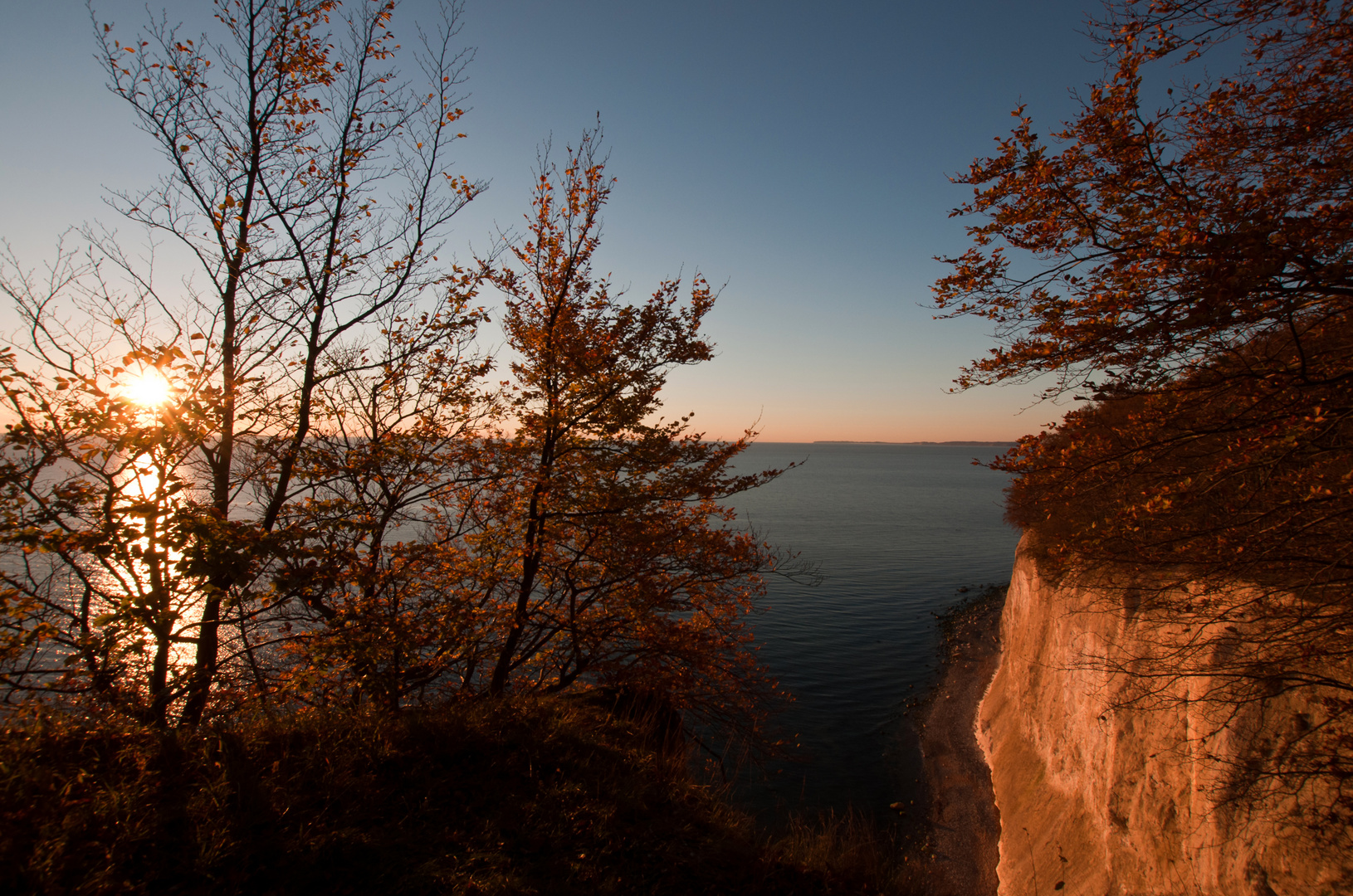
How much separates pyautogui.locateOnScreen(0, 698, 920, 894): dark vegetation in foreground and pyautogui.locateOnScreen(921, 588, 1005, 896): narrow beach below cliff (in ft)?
18.5

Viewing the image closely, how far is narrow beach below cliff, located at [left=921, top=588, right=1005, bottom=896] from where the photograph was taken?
1168 cm

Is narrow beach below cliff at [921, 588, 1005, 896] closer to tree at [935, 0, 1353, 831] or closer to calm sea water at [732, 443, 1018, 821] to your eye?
calm sea water at [732, 443, 1018, 821]

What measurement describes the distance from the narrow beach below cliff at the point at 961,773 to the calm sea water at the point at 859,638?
671 mm

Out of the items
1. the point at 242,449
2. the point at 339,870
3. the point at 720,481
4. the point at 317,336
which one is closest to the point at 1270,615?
the point at 720,481

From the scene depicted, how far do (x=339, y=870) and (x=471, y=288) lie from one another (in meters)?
7.75

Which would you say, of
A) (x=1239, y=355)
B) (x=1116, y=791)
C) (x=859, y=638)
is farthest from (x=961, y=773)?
(x=1239, y=355)

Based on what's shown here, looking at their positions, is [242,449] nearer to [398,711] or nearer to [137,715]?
[137,715]

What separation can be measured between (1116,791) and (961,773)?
8087 mm

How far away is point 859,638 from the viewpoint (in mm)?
25766

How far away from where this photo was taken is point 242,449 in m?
8.74

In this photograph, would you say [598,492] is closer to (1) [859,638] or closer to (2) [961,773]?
(2) [961,773]

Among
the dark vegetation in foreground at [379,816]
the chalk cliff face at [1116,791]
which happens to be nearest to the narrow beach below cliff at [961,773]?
the chalk cliff face at [1116,791]

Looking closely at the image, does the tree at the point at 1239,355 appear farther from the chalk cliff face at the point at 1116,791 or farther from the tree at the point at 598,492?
the tree at the point at 598,492

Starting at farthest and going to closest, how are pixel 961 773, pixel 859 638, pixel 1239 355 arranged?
pixel 859 638 < pixel 961 773 < pixel 1239 355
